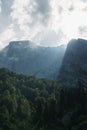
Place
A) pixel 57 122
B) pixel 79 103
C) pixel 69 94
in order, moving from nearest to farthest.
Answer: pixel 57 122, pixel 79 103, pixel 69 94

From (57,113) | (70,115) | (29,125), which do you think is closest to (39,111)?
(29,125)

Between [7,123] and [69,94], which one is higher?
[69,94]

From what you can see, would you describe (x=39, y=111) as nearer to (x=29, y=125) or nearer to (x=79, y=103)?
(x=29, y=125)

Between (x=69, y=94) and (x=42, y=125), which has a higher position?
(x=69, y=94)

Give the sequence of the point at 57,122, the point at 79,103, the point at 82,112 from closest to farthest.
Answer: the point at 82,112
the point at 57,122
the point at 79,103

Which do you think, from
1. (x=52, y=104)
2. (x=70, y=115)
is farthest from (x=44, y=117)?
(x=70, y=115)

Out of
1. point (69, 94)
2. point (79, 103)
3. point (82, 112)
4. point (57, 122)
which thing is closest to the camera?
point (82, 112)

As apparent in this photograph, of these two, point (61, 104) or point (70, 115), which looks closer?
point (70, 115)

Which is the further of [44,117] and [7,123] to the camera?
[7,123]
